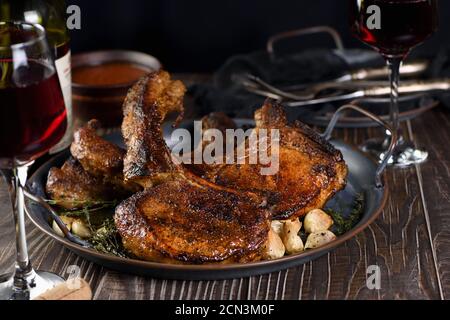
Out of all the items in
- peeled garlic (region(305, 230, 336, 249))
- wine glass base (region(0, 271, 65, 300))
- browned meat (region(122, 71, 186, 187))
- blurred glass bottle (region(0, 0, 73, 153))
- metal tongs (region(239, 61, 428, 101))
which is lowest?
wine glass base (region(0, 271, 65, 300))

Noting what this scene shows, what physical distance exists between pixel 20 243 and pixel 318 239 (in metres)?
Answer: 0.62

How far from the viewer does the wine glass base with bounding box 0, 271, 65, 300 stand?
60.5 inches

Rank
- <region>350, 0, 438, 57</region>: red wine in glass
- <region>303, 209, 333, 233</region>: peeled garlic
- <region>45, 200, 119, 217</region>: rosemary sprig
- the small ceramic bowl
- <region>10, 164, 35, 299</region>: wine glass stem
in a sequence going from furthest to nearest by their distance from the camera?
the small ceramic bowl
<region>350, 0, 438, 57</region>: red wine in glass
<region>45, 200, 119, 217</region>: rosemary sprig
<region>303, 209, 333, 233</region>: peeled garlic
<region>10, 164, 35, 299</region>: wine glass stem

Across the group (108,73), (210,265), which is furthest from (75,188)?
(108,73)

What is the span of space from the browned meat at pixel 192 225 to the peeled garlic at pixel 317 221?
5.9 inches

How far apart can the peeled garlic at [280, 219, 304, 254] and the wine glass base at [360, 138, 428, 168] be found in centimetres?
58

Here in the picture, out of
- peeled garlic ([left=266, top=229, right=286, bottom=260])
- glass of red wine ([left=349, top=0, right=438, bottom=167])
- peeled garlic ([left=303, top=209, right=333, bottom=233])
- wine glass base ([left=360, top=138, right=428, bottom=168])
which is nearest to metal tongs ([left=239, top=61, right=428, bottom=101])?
wine glass base ([left=360, top=138, right=428, bottom=168])

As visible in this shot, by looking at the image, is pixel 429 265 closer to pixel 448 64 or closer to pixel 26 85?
pixel 26 85

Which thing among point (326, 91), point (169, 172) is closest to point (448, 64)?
point (326, 91)

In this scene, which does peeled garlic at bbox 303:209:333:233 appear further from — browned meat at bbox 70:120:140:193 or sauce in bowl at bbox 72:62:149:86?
sauce in bowl at bbox 72:62:149:86

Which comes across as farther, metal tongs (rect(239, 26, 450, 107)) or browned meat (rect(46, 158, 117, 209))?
metal tongs (rect(239, 26, 450, 107))

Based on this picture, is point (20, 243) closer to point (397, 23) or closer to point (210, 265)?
point (210, 265)

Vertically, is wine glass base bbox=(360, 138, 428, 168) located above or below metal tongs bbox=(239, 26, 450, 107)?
below

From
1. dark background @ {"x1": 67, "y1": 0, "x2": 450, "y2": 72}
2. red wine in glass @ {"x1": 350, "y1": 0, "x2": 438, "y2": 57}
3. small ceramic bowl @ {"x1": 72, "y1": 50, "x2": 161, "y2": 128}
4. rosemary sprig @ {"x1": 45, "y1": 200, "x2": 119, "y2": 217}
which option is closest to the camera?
rosemary sprig @ {"x1": 45, "y1": 200, "x2": 119, "y2": 217}
